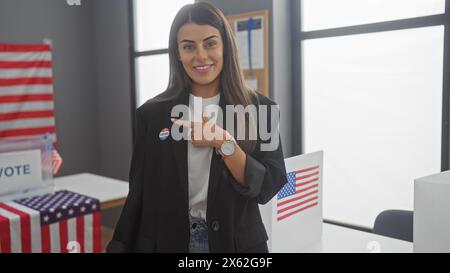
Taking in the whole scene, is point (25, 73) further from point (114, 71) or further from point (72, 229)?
point (114, 71)

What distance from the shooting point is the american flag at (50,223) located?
4.99 ft

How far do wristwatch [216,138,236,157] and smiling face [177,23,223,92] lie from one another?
4.4 inches

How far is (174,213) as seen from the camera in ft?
2.23

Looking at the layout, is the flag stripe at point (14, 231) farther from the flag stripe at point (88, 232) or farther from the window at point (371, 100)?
the window at point (371, 100)

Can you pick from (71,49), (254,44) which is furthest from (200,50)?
(254,44)

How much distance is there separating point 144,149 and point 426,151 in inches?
58.2

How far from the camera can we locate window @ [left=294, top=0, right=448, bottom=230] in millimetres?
1753

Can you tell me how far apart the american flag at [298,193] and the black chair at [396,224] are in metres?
0.33

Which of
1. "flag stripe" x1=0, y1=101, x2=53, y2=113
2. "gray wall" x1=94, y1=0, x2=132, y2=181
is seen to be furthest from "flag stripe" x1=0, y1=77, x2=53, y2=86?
"gray wall" x1=94, y1=0, x2=132, y2=181

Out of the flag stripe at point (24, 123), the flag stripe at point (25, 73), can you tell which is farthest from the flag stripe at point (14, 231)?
the flag stripe at point (25, 73)

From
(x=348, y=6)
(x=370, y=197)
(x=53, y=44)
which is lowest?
(x=370, y=197)

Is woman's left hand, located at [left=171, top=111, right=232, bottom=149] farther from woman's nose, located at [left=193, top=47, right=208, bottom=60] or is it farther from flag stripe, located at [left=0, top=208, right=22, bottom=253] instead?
flag stripe, located at [left=0, top=208, right=22, bottom=253]
